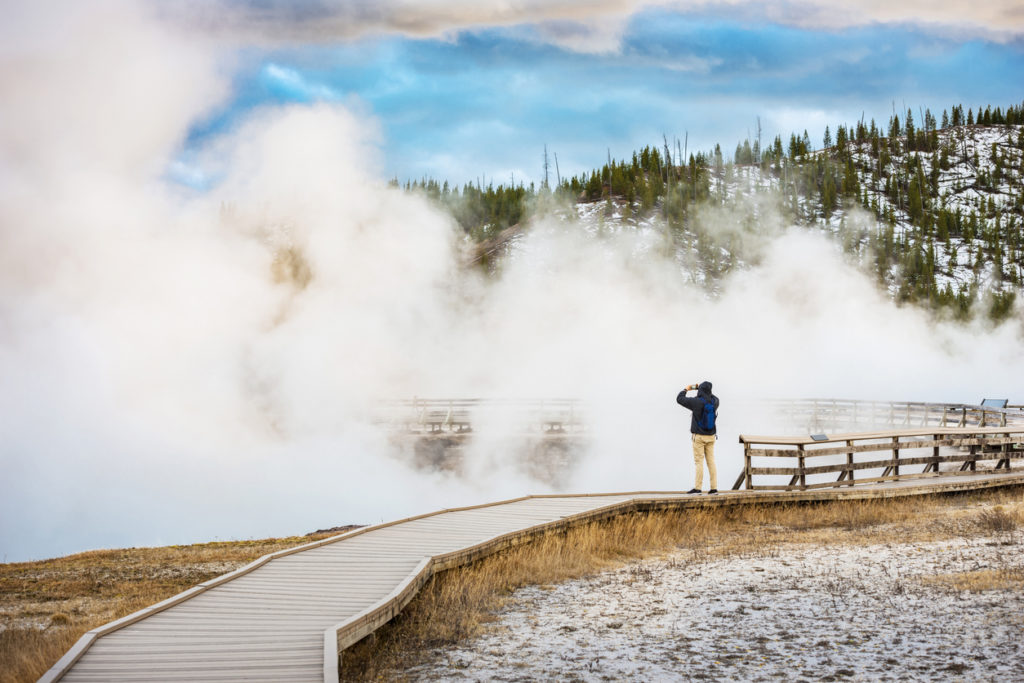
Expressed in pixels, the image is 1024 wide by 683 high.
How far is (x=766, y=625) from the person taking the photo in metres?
6.77

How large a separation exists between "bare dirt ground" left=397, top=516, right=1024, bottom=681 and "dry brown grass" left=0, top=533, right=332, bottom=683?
12.3 ft

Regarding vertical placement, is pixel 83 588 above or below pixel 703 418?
below

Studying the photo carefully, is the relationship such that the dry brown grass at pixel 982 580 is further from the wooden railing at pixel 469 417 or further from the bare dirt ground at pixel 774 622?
the wooden railing at pixel 469 417

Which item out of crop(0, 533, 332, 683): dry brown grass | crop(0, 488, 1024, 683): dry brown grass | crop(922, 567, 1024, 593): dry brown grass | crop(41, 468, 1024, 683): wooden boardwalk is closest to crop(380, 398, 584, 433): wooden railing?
crop(0, 533, 332, 683): dry brown grass

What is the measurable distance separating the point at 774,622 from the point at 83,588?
32.2 ft

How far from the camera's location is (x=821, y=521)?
11.6 metres

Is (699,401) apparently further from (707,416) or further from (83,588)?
(83,588)

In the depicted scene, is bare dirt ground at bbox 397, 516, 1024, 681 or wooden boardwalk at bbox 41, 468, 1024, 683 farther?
bare dirt ground at bbox 397, 516, 1024, 681

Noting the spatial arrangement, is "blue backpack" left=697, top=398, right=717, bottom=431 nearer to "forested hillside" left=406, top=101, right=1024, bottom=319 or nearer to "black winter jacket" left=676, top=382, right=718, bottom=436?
"black winter jacket" left=676, top=382, right=718, bottom=436

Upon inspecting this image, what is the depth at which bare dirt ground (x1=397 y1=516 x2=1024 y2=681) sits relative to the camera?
5750 mm

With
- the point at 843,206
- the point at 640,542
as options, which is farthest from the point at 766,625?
the point at 843,206

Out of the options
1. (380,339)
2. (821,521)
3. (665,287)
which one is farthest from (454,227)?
(821,521)

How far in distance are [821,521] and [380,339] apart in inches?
Result: 1009

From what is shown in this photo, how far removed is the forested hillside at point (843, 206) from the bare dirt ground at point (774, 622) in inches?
2680
